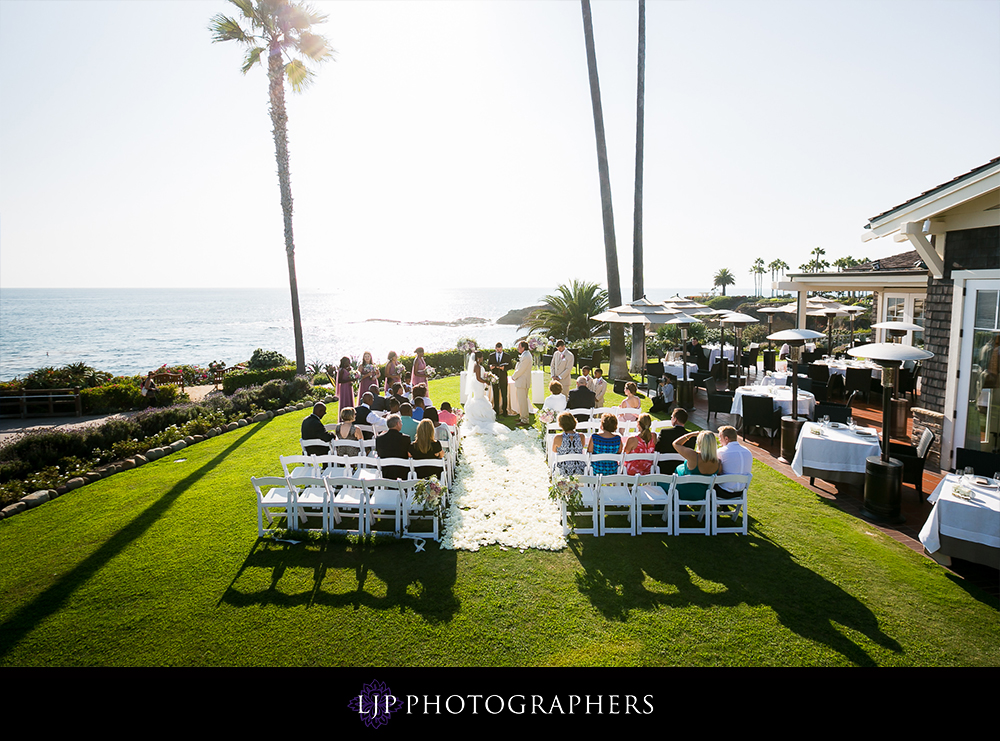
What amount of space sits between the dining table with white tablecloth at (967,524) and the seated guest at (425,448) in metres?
5.87

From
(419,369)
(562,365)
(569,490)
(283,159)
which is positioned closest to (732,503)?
(569,490)

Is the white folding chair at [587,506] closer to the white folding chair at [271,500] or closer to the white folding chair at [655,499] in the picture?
the white folding chair at [655,499]

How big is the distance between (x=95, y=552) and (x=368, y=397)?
5092 mm

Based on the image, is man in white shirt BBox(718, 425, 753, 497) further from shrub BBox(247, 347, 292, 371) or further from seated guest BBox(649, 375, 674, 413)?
A: shrub BBox(247, 347, 292, 371)

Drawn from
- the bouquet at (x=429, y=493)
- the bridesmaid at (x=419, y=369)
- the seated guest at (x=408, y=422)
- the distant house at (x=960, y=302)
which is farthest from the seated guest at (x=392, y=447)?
the distant house at (x=960, y=302)

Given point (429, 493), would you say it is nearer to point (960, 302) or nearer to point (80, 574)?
point (80, 574)

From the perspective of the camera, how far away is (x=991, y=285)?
7.56 meters

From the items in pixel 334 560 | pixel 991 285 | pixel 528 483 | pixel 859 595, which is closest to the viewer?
pixel 859 595

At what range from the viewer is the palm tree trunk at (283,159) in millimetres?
17812

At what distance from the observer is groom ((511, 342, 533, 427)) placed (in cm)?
1230
